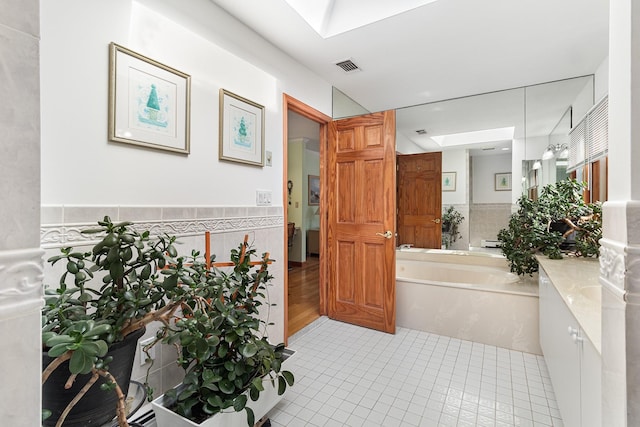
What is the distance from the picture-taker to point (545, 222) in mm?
2555

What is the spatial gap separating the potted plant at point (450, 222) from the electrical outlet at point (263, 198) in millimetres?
2475

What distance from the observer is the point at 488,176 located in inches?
143

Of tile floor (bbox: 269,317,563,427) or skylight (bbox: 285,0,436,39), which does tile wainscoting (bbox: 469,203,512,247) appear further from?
skylight (bbox: 285,0,436,39)

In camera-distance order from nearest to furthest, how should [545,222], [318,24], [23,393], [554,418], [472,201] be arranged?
[23,393], [554,418], [318,24], [545,222], [472,201]

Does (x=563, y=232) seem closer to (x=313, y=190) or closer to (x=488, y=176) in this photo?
(x=488, y=176)

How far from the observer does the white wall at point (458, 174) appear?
12.5 feet

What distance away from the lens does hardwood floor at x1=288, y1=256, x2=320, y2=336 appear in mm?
2986

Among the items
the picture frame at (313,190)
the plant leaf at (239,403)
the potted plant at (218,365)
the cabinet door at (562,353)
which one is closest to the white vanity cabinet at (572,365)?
the cabinet door at (562,353)

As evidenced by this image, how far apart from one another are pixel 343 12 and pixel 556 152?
264 cm

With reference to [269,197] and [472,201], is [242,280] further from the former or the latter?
[472,201]

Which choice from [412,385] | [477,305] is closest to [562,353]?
[412,385]

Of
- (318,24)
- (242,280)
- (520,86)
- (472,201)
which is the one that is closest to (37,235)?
(242,280)

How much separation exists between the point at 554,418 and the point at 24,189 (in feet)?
8.06

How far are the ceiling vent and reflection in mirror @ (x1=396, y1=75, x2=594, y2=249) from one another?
1229 mm
